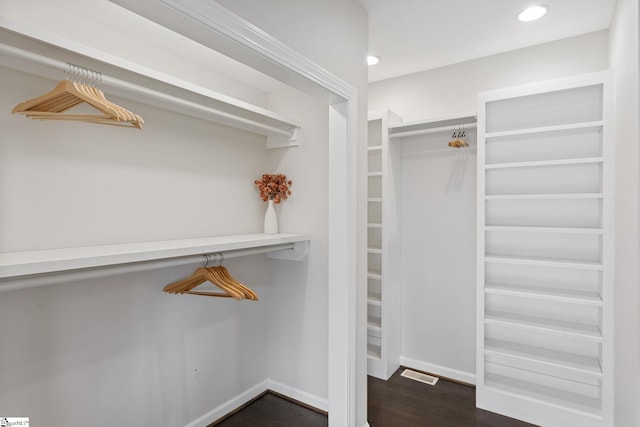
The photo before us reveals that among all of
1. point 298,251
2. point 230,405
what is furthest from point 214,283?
point 230,405

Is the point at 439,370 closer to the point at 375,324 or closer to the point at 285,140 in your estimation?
the point at 375,324

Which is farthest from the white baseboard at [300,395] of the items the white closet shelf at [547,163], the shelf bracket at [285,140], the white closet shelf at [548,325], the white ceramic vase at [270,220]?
the white closet shelf at [547,163]

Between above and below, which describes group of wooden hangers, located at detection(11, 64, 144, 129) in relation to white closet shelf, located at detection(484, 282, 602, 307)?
above

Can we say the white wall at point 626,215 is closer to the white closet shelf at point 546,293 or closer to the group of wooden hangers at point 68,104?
the white closet shelf at point 546,293

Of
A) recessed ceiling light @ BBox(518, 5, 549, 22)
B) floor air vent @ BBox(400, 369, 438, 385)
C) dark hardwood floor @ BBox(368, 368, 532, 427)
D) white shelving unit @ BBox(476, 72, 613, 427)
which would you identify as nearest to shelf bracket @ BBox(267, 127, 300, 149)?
white shelving unit @ BBox(476, 72, 613, 427)

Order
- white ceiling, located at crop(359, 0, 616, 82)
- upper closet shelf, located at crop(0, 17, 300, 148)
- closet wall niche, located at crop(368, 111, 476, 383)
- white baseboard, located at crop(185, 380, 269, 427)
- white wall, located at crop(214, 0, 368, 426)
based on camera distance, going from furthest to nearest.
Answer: closet wall niche, located at crop(368, 111, 476, 383), white baseboard, located at crop(185, 380, 269, 427), white ceiling, located at crop(359, 0, 616, 82), white wall, located at crop(214, 0, 368, 426), upper closet shelf, located at crop(0, 17, 300, 148)

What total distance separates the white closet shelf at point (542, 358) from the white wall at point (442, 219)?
0.35m

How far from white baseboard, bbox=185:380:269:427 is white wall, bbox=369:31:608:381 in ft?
4.46

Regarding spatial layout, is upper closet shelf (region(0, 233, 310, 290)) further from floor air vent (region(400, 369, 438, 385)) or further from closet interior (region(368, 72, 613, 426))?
floor air vent (region(400, 369, 438, 385))

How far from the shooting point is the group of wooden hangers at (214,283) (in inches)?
72.0

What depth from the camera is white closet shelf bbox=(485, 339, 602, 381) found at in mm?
2199

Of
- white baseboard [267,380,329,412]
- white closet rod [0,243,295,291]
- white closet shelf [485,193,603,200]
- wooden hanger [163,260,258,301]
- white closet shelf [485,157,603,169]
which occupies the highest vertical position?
white closet shelf [485,157,603,169]

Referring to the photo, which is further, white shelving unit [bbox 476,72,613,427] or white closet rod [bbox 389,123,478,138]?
white closet rod [bbox 389,123,478,138]

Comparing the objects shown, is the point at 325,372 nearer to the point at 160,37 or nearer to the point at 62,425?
the point at 62,425
